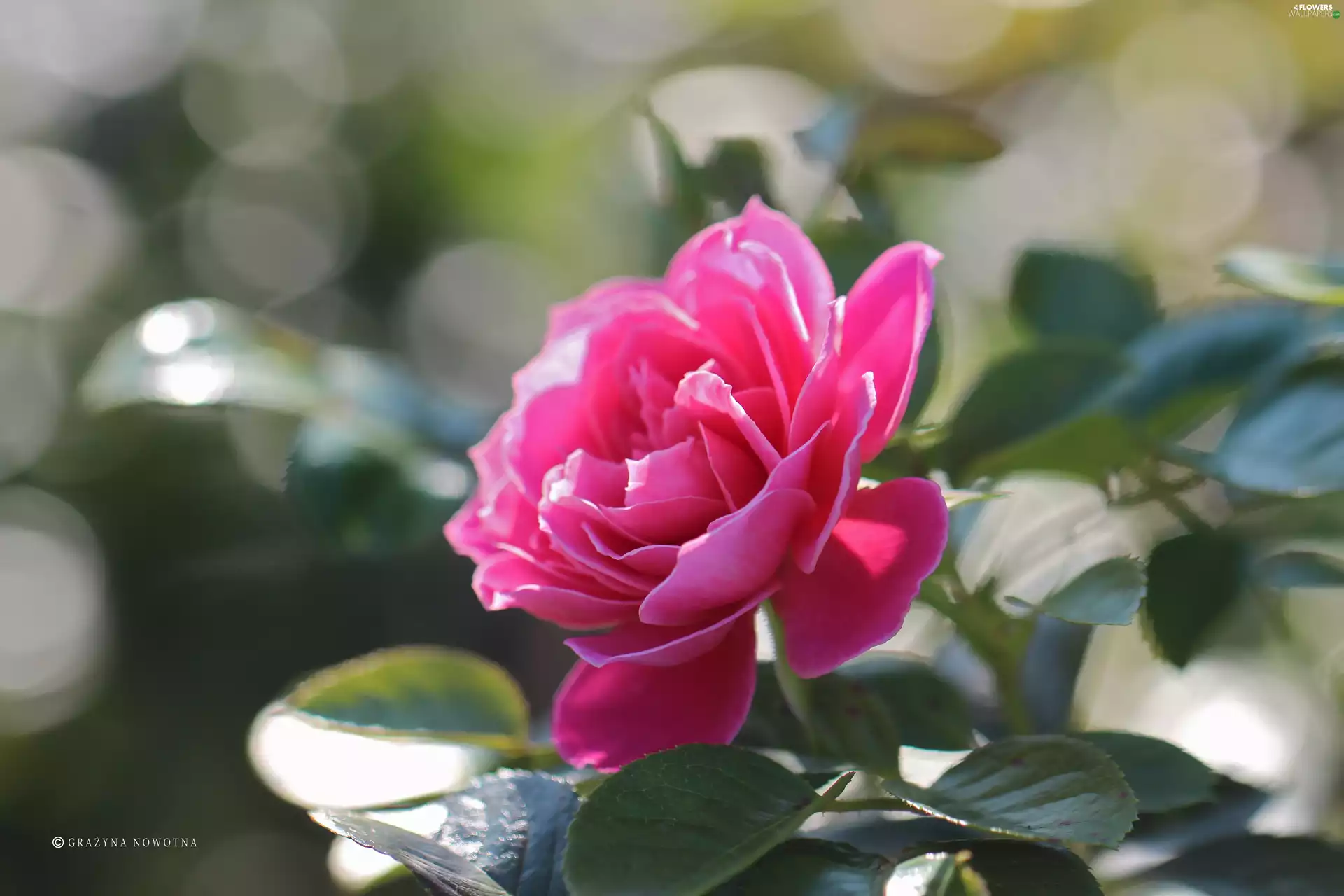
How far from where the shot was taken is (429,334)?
1381 mm

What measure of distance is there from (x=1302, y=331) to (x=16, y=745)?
Result: 130 cm

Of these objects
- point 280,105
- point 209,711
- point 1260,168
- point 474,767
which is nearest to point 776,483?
point 474,767

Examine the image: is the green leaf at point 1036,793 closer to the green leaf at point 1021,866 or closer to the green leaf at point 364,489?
the green leaf at point 1021,866

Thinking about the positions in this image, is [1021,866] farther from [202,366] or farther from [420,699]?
[202,366]

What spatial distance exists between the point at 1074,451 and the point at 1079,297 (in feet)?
0.53

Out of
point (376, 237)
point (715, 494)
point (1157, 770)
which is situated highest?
point (715, 494)

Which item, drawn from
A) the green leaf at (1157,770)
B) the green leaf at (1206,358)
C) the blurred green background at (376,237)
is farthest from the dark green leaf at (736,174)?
the green leaf at (1157,770)

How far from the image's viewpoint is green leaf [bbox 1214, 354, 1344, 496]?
41cm

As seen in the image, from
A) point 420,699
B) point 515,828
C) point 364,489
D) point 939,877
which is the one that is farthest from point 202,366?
point 939,877

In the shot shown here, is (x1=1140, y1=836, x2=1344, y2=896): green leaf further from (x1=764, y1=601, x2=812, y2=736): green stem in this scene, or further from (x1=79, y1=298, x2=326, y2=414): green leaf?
(x1=79, y1=298, x2=326, y2=414): green leaf

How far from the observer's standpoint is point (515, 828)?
13.3 inches

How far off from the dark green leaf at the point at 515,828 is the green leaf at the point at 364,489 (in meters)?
0.17

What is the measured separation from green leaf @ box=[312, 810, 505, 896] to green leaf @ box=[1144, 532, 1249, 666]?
281mm

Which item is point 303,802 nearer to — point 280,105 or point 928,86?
point 928,86
